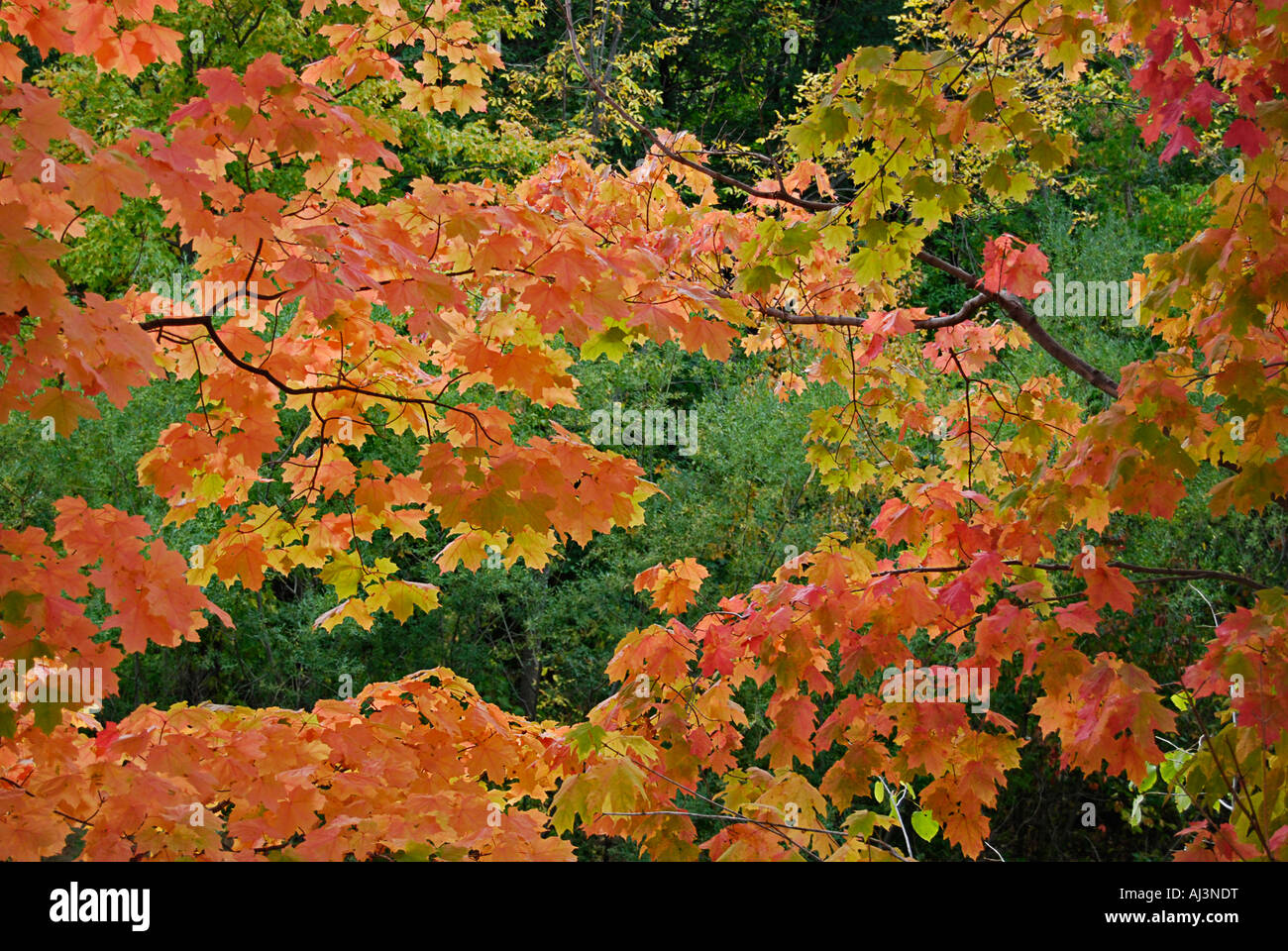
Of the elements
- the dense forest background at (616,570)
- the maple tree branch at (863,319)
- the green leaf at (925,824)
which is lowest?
the green leaf at (925,824)

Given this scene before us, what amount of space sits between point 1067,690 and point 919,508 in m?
0.93

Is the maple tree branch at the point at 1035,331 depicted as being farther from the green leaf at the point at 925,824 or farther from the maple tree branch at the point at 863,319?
the green leaf at the point at 925,824

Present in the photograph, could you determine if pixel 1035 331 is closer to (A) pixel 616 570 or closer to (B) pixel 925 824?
(B) pixel 925 824

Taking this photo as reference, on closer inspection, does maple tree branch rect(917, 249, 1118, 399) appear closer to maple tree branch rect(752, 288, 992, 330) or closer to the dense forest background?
maple tree branch rect(752, 288, 992, 330)

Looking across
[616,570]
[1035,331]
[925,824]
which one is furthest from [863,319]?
[616,570]

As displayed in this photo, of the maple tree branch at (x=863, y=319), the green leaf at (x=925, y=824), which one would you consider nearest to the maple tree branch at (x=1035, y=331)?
the maple tree branch at (x=863, y=319)

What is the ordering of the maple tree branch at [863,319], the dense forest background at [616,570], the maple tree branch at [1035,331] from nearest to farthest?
the maple tree branch at [1035,331] < the maple tree branch at [863,319] < the dense forest background at [616,570]

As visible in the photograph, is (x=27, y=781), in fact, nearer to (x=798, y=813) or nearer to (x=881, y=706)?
(x=798, y=813)

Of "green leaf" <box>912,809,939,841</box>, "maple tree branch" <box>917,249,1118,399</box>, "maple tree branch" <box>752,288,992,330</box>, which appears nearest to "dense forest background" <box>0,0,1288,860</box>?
"maple tree branch" <box>752,288,992,330</box>

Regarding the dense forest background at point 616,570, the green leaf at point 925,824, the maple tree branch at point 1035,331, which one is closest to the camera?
the green leaf at point 925,824

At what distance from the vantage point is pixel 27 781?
292 cm

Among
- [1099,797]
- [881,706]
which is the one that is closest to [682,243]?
[881,706]

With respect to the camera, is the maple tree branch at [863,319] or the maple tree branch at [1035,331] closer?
the maple tree branch at [1035,331]

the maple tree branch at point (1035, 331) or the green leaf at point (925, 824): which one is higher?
the maple tree branch at point (1035, 331)
